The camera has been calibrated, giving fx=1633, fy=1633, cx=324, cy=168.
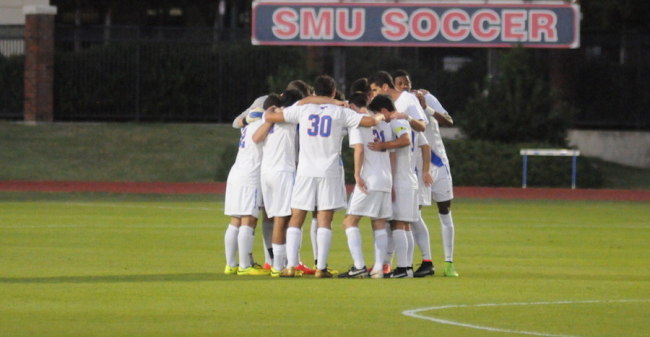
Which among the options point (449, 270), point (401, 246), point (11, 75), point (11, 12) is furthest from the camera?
point (11, 12)

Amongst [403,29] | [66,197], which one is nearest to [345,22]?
[403,29]

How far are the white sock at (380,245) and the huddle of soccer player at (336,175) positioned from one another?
10 millimetres

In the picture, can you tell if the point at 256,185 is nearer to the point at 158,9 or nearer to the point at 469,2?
the point at 469,2

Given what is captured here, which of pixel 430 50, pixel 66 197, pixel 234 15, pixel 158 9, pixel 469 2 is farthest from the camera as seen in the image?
pixel 158 9

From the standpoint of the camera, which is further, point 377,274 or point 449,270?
point 449,270

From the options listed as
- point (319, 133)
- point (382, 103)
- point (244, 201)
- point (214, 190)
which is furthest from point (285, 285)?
point (214, 190)

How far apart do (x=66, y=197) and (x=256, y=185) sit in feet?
55.0

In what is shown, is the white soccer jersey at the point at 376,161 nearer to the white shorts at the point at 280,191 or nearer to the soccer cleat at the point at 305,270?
the white shorts at the point at 280,191

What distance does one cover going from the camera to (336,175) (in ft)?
54.2

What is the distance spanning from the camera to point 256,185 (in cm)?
1702

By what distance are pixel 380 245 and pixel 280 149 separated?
56.4 inches

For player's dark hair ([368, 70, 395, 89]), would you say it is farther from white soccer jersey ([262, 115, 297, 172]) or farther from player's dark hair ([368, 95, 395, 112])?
white soccer jersey ([262, 115, 297, 172])

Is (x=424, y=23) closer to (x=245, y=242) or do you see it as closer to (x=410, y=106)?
(x=410, y=106)

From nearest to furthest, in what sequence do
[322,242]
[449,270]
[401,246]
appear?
[322,242]
[401,246]
[449,270]
